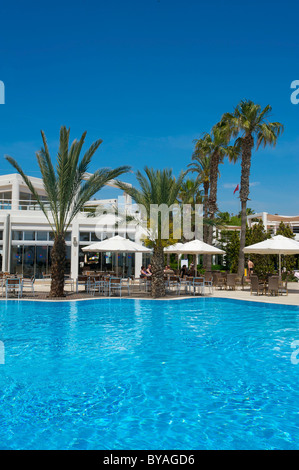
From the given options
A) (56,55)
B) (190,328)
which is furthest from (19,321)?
(56,55)

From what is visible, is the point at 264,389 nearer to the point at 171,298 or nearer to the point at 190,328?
the point at 190,328

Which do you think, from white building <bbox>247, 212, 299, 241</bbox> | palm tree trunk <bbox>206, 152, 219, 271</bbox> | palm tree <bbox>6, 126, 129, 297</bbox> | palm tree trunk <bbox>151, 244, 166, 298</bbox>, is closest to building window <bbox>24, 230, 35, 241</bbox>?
palm tree <bbox>6, 126, 129, 297</bbox>

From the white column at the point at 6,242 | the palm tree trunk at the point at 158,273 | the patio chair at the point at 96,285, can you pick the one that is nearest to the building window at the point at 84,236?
the white column at the point at 6,242

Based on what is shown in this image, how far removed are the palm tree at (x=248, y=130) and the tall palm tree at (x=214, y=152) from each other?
3.19 feet

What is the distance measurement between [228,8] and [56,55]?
756cm

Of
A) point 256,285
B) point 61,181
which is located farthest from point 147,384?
point 256,285

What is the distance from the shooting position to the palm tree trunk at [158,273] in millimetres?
15836

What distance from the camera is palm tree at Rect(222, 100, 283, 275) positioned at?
2261cm

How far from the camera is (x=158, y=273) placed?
15961mm

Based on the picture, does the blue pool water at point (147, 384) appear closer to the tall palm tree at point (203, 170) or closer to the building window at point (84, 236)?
the building window at point (84, 236)

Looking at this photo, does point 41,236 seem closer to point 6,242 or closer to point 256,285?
point 6,242

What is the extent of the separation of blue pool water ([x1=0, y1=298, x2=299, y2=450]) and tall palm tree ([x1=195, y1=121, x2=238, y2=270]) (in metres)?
14.4

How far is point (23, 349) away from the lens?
25.4 feet
